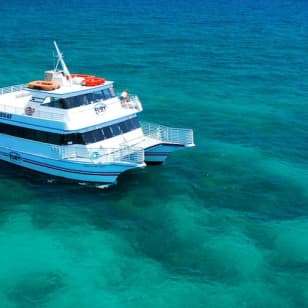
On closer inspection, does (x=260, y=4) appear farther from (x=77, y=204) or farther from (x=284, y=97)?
(x=77, y=204)

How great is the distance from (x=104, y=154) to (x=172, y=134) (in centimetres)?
539

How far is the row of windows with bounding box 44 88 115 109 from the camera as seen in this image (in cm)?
3381

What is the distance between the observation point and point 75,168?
110ft

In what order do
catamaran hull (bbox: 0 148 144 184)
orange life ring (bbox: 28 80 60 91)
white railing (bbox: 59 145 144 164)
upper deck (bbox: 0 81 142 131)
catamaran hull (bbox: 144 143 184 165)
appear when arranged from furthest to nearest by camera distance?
1. catamaran hull (bbox: 144 143 184 165)
2. orange life ring (bbox: 28 80 60 91)
3. upper deck (bbox: 0 81 142 131)
4. white railing (bbox: 59 145 144 164)
5. catamaran hull (bbox: 0 148 144 184)

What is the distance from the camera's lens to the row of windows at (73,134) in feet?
109

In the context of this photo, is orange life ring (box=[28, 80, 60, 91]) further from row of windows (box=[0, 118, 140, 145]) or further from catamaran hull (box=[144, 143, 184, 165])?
catamaran hull (box=[144, 143, 184, 165])

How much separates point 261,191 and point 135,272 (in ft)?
37.2

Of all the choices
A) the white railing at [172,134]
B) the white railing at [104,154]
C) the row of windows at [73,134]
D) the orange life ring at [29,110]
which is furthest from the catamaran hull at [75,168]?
the white railing at [172,134]

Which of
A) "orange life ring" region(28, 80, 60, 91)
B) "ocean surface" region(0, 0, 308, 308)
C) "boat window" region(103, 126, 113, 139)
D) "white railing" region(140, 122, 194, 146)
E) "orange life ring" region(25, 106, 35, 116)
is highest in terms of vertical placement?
"orange life ring" region(28, 80, 60, 91)

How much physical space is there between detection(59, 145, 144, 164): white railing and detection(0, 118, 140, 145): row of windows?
48 cm

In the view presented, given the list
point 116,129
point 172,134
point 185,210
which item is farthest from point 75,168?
point 185,210

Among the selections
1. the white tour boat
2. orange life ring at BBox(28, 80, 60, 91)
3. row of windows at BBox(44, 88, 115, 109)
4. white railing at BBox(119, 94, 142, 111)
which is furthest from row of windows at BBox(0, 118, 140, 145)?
orange life ring at BBox(28, 80, 60, 91)

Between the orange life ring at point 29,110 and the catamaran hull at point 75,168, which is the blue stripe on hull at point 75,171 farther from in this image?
the orange life ring at point 29,110

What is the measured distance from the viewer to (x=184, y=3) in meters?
124
